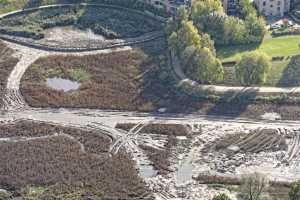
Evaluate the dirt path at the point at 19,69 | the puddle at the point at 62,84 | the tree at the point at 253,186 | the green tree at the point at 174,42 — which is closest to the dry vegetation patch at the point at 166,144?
the tree at the point at 253,186

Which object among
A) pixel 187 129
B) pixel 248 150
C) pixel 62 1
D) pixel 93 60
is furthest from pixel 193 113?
pixel 62 1

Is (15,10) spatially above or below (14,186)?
above

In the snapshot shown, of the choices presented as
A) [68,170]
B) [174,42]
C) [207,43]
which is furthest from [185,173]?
[174,42]

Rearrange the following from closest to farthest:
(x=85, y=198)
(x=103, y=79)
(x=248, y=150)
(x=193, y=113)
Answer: (x=85, y=198), (x=248, y=150), (x=193, y=113), (x=103, y=79)

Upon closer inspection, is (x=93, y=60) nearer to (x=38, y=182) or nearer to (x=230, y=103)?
(x=230, y=103)

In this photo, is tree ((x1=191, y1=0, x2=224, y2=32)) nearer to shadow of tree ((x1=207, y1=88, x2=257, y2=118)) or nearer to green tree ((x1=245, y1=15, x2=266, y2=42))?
green tree ((x1=245, y1=15, x2=266, y2=42))

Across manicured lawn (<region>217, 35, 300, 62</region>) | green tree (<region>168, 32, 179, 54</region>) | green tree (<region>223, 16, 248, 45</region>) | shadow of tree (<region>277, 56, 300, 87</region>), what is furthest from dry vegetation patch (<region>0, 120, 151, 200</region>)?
green tree (<region>223, 16, 248, 45</region>)
